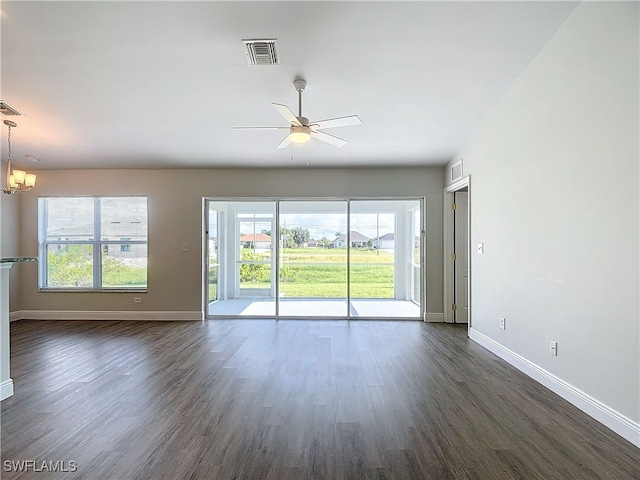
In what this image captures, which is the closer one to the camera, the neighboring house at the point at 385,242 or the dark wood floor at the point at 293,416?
the dark wood floor at the point at 293,416

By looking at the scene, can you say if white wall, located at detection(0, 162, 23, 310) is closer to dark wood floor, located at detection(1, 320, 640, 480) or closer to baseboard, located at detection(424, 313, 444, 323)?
dark wood floor, located at detection(1, 320, 640, 480)

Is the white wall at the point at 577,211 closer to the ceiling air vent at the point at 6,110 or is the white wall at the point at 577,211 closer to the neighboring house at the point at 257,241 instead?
the neighboring house at the point at 257,241

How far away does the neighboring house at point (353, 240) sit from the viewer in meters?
6.18

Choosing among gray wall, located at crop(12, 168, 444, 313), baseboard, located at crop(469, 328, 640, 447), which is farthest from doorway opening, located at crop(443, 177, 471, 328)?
baseboard, located at crop(469, 328, 640, 447)

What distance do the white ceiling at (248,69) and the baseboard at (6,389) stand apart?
2.78 metres

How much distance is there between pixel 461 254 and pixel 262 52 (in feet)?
14.2

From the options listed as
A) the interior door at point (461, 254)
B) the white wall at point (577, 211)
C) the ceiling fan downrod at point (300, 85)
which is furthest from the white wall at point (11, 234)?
the white wall at point (577, 211)

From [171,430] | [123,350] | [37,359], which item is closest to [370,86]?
[171,430]

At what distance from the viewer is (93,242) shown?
20.3ft

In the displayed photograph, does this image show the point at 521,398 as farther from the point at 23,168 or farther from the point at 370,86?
the point at 23,168

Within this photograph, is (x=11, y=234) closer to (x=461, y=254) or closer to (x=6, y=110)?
(x=6, y=110)

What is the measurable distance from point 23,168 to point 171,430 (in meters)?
5.91

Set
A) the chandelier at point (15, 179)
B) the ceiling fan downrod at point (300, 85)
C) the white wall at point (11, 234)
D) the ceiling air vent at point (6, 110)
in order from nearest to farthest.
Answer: the ceiling fan downrod at point (300, 85)
the ceiling air vent at point (6, 110)
the chandelier at point (15, 179)
the white wall at point (11, 234)

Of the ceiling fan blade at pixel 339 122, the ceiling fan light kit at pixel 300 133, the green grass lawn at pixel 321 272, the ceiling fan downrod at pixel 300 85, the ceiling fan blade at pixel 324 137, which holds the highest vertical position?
the ceiling fan downrod at pixel 300 85
